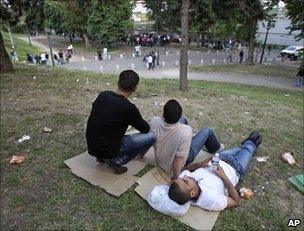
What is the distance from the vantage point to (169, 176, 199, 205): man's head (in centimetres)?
342

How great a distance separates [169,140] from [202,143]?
863mm

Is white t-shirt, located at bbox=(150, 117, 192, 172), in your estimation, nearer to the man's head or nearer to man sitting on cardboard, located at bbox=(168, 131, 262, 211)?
man sitting on cardboard, located at bbox=(168, 131, 262, 211)

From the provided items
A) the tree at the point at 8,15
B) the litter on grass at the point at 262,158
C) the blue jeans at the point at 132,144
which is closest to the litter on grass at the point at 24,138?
the blue jeans at the point at 132,144

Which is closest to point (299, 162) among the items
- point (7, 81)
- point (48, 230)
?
point (48, 230)

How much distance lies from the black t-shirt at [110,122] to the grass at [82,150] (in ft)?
2.13

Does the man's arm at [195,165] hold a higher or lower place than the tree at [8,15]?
lower

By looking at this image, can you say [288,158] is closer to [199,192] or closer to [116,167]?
[199,192]

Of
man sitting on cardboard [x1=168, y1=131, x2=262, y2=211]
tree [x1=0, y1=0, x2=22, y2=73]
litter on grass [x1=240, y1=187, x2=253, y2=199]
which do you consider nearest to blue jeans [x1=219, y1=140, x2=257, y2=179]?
man sitting on cardboard [x1=168, y1=131, x2=262, y2=211]

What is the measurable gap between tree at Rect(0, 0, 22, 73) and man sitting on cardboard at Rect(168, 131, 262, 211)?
948 centimetres

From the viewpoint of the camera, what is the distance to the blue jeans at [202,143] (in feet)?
15.2

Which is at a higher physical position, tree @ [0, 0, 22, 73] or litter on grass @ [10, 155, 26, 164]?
tree @ [0, 0, 22, 73]

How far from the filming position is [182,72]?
10.7 meters

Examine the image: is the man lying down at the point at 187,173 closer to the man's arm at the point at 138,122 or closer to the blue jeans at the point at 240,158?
the blue jeans at the point at 240,158

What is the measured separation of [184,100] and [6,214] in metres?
6.22
